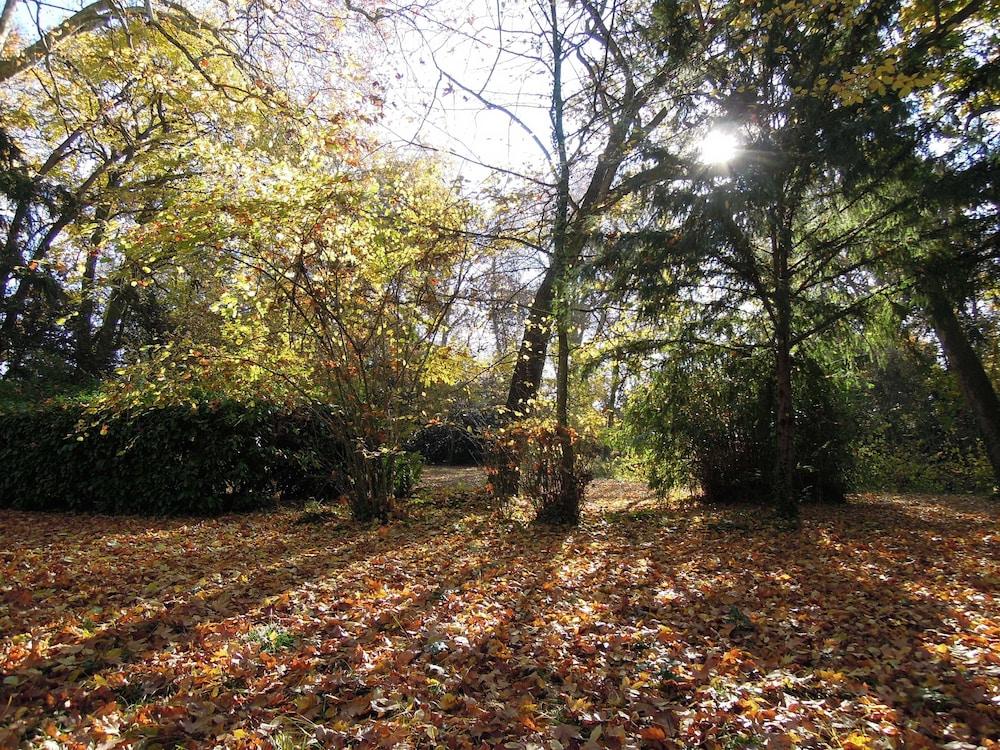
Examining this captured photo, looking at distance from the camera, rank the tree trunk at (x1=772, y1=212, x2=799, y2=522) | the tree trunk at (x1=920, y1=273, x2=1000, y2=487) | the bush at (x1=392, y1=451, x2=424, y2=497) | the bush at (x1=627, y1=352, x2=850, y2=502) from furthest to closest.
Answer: the tree trunk at (x1=920, y1=273, x2=1000, y2=487) → the bush at (x1=392, y1=451, x2=424, y2=497) → the bush at (x1=627, y1=352, x2=850, y2=502) → the tree trunk at (x1=772, y1=212, x2=799, y2=522)

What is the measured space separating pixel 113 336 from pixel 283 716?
14.4 m

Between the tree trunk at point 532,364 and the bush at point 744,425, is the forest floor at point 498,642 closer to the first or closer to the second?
the bush at point 744,425

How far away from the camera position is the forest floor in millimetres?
2271

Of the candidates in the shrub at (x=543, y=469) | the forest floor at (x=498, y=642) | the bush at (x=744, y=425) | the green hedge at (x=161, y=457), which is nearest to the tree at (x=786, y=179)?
the bush at (x=744, y=425)

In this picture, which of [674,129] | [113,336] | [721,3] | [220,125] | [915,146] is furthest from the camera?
[113,336]

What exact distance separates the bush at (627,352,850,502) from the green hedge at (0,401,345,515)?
14.9 ft

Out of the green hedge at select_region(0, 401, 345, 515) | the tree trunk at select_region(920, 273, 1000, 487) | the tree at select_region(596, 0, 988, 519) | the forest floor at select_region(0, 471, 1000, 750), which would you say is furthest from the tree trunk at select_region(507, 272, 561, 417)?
the tree trunk at select_region(920, 273, 1000, 487)

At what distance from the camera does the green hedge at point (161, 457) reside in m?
6.88

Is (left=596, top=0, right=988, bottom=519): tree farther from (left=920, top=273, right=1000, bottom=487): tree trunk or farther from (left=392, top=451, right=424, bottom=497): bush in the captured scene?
(left=392, top=451, right=424, bottom=497): bush

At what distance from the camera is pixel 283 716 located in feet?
7.62

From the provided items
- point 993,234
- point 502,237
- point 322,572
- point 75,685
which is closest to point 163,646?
point 75,685

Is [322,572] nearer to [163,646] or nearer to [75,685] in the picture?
[163,646]

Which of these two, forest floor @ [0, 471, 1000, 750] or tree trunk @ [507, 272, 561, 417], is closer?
forest floor @ [0, 471, 1000, 750]

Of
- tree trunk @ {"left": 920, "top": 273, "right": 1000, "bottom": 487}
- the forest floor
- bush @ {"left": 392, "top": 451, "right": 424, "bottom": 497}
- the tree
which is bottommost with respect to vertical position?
the forest floor
